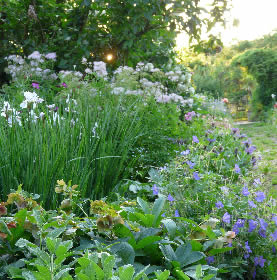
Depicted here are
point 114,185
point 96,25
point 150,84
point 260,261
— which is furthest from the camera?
point 96,25

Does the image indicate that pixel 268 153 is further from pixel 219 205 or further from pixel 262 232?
pixel 219 205

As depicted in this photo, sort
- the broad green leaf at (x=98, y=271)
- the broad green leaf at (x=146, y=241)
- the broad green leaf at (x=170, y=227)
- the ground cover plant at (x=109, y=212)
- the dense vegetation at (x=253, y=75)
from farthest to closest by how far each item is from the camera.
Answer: the dense vegetation at (x=253, y=75) → the broad green leaf at (x=170, y=227) → the broad green leaf at (x=146, y=241) → the ground cover plant at (x=109, y=212) → the broad green leaf at (x=98, y=271)

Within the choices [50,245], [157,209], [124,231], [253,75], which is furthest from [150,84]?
[253,75]

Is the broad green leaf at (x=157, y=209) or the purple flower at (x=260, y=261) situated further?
the purple flower at (x=260, y=261)

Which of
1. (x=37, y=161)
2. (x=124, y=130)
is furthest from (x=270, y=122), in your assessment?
(x=37, y=161)

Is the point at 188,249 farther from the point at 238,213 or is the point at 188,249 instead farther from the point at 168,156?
the point at 168,156

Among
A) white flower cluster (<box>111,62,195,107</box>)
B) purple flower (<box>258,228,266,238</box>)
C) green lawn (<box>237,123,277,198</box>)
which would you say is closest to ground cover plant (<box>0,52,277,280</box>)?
purple flower (<box>258,228,266,238</box>)

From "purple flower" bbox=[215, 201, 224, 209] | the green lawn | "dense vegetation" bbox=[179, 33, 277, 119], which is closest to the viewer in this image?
"purple flower" bbox=[215, 201, 224, 209]

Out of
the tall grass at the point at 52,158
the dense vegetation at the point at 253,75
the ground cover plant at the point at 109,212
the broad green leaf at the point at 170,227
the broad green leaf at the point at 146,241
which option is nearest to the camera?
the ground cover plant at the point at 109,212

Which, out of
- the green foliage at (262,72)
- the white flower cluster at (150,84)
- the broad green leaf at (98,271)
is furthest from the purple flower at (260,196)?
the green foliage at (262,72)

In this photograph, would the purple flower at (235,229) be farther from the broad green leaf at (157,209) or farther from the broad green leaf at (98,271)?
the broad green leaf at (98,271)

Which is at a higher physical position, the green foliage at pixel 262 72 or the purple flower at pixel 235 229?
the green foliage at pixel 262 72

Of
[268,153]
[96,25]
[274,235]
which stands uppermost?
[96,25]

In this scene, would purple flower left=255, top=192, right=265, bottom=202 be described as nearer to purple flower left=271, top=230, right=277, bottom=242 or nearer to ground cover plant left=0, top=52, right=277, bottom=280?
ground cover plant left=0, top=52, right=277, bottom=280
